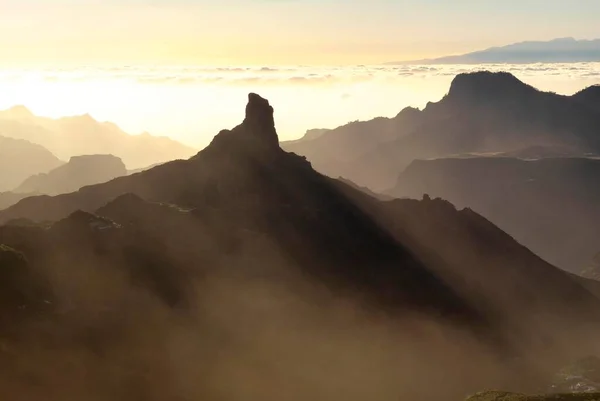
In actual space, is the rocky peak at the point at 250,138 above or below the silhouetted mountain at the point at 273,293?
above

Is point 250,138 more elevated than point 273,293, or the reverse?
point 250,138

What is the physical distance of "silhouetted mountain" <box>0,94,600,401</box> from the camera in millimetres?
103562

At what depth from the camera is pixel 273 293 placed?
13725cm

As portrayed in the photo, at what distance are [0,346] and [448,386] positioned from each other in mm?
80533

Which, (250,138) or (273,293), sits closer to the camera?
(273,293)

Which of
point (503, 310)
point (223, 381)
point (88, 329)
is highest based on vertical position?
point (88, 329)

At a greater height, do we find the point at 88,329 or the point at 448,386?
the point at 88,329

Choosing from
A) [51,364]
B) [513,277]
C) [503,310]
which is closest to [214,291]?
[51,364]

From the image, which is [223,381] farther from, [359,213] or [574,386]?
[359,213]

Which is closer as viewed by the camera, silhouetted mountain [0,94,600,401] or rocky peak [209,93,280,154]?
silhouetted mountain [0,94,600,401]

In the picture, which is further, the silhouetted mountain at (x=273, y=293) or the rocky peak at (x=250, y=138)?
the rocky peak at (x=250, y=138)

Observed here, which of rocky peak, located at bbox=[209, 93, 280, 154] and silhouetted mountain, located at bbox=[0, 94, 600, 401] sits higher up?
rocky peak, located at bbox=[209, 93, 280, 154]

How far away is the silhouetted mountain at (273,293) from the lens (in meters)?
104

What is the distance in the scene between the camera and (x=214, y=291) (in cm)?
13000
